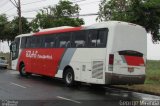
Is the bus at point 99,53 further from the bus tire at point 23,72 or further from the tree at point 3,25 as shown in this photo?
the tree at point 3,25

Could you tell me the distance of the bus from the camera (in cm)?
1825

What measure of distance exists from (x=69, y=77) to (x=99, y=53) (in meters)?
3.39

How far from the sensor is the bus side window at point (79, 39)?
66.8 ft

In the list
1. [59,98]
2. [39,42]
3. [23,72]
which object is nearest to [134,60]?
[59,98]

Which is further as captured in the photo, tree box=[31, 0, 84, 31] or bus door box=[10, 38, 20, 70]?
tree box=[31, 0, 84, 31]

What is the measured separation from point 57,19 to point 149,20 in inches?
418

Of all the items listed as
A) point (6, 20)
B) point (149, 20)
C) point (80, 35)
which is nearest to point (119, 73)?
point (80, 35)

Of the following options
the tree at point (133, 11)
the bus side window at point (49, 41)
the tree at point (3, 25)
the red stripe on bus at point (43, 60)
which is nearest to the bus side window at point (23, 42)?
the red stripe on bus at point (43, 60)

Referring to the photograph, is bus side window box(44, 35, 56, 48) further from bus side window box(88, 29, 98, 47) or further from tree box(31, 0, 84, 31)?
tree box(31, 0, 84, 31)

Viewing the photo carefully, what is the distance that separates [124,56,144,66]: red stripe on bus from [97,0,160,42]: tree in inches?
622

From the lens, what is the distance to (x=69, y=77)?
70.9 ft

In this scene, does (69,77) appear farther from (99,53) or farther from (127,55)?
(127,55)

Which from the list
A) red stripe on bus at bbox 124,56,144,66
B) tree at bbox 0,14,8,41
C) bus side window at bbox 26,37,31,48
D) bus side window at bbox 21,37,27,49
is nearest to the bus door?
bus side window at bbox 21,37,27,49

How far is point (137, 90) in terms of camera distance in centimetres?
1944
